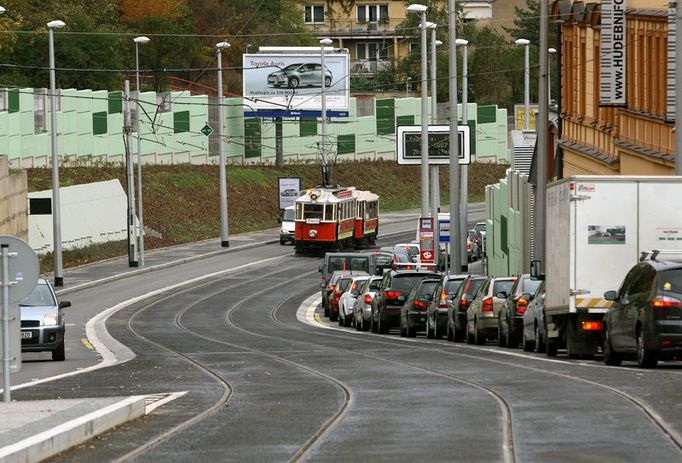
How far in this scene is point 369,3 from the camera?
151625 millimetres

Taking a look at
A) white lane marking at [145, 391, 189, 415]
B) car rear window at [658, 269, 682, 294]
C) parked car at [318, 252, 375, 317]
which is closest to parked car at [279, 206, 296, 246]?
parked car at [318, 252, 375, 317]

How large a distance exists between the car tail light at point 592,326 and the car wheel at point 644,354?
9.33ft

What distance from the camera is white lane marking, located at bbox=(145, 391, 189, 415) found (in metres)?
17.3

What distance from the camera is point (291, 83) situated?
103 m

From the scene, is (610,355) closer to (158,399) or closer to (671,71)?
(158,399)

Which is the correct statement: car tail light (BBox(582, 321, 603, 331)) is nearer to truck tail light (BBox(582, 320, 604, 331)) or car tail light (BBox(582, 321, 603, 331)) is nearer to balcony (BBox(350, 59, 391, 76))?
truck tail light (BBox(582, 320, 604, 331))

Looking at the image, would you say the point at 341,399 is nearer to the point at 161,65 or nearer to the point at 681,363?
the point at 681,363

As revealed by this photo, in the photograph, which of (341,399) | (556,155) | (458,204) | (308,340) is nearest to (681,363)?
(341,399)

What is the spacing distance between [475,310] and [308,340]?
4.18 meters

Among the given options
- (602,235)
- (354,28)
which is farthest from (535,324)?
(354,28)

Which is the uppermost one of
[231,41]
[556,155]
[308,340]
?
[231,41]

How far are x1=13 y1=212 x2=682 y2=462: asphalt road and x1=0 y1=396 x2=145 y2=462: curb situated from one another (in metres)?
0.14

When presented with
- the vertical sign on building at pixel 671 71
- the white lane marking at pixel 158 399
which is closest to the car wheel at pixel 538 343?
the vertical sign on building at pixel 671 71

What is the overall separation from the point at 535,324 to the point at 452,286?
8.23 m
